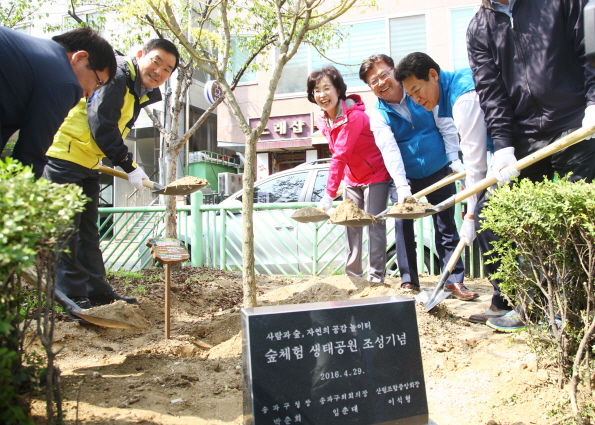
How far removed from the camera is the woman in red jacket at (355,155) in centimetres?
397

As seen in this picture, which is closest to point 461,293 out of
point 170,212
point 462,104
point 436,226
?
point 436,226

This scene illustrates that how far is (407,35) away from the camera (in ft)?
39.7

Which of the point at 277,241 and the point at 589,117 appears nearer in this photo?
the point at 589,117

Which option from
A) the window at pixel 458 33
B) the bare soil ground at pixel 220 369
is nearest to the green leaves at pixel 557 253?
the bare soil ground at pixel 220 369

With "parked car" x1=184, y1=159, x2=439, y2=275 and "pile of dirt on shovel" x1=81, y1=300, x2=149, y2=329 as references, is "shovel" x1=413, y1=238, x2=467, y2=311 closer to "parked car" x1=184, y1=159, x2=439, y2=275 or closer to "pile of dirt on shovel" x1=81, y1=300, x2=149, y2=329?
"pile of dirt on shovel" x1=81, y1=300, x2=149, y2=329

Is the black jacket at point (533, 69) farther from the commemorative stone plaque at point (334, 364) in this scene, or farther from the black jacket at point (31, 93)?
the black jacket at point (31, 93)

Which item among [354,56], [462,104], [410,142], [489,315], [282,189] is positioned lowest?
[489,315]

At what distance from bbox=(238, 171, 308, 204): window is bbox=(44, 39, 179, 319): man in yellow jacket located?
2.77m

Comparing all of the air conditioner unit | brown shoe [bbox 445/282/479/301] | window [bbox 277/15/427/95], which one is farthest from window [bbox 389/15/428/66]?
brown shoe [bbox 445/282/479/301]

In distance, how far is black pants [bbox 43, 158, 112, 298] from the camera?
3.24 metres

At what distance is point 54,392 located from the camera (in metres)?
1.58

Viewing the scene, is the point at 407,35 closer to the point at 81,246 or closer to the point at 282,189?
the point at 282,189

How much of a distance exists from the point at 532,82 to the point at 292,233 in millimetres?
3810

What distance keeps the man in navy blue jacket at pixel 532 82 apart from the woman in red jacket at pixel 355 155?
120cm
